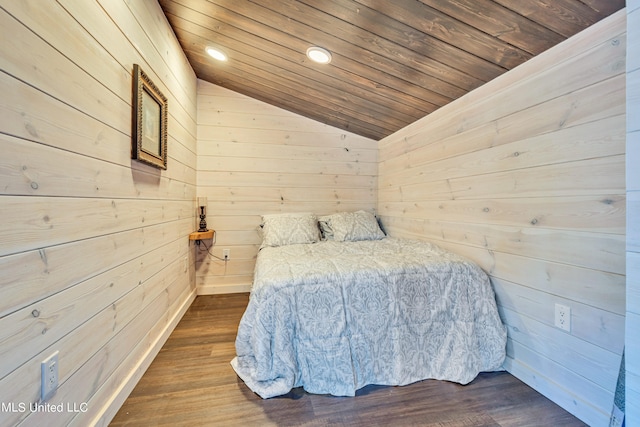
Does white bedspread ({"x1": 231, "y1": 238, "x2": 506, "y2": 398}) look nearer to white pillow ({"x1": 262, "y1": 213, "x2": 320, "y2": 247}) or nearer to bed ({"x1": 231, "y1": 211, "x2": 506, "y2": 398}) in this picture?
bed ({"x1": 231, "y1": 211, "x2": 506, "y2": 398})

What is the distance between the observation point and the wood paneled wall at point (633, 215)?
0.69m

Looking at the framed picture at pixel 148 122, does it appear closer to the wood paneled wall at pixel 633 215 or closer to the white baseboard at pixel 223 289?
the white baseboard at pixel 223 289

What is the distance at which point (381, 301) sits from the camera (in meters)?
1.45

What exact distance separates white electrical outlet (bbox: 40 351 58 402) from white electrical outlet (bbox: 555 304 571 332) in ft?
6.84

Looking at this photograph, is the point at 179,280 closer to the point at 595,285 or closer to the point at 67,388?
the point at 67,388

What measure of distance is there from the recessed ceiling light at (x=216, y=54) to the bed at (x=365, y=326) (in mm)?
1791

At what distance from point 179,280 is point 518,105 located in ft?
8.87

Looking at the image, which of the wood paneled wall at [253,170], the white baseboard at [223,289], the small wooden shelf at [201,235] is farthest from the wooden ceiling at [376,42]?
the white baseboard at [223,289]

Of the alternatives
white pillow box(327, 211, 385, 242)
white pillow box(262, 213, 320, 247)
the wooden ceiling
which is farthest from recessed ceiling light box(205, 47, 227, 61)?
white pillow box(327, 211, 385, 242)

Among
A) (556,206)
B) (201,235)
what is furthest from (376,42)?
(201,235)

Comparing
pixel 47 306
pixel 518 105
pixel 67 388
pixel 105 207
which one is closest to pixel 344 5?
pixel 518 105

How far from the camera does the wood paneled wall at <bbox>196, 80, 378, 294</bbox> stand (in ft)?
9.15

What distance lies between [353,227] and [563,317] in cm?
166

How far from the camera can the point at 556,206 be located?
1.27 metres
